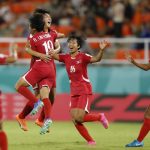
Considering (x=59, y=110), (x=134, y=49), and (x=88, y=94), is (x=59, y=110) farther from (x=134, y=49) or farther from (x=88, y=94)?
(x=88, y=94)

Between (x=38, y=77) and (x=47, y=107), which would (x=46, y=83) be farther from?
(x=47, y=107)

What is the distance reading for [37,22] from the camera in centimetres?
1312

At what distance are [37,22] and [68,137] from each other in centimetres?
259

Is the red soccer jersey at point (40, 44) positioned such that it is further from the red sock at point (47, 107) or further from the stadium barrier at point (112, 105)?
the stadium barrier at point (112, 105)

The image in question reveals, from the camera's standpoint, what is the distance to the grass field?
12.4 meters

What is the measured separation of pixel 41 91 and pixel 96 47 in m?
5.97

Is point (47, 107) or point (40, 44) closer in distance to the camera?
point (47, 107)

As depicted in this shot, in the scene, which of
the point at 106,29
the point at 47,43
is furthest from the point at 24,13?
the point at 47,43

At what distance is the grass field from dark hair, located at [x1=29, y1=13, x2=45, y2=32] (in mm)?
2129

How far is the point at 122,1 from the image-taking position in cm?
2069

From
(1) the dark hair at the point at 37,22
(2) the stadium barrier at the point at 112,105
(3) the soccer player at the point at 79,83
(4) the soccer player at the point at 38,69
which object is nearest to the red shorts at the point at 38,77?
(4) the soccer player at the point at 38,69

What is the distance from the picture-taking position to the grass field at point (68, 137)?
1238cm

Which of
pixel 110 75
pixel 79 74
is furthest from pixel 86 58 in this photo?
pixel 110 75

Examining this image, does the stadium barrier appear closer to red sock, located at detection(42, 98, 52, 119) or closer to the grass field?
the grass field
